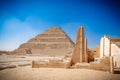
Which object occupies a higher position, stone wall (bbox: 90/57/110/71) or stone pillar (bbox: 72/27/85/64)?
stone pillar (bbox: 72/27/85/64)

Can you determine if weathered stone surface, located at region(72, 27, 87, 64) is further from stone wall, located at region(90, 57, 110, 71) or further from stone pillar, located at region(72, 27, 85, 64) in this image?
stone wall, located at region(90, 57, 110, 71)

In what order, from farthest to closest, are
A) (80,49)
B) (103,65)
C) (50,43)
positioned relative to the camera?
(50,43) < (80,49) < (103,65)

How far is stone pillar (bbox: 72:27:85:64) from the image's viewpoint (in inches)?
536

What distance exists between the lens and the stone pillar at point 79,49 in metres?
13.6

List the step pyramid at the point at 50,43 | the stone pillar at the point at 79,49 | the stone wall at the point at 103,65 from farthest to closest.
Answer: the step pyramid at the point at 50,43 < the stone pillar at the point at 79,49 < the stone wall at the point at 103,65

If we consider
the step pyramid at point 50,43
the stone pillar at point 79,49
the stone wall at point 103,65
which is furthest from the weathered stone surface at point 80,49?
the step pyramid at point 50,43

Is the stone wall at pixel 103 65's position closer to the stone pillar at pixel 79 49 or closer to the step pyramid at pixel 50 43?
the stone pillar at pixel 79 49

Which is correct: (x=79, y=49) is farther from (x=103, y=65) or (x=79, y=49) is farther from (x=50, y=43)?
(x=50, y=43)

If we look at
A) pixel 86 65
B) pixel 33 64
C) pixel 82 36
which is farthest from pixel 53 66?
pixel 82 36

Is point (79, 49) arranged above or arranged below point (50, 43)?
below

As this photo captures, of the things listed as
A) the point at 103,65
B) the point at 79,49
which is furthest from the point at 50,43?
the point at 103,65

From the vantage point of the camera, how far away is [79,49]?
13.8 meters

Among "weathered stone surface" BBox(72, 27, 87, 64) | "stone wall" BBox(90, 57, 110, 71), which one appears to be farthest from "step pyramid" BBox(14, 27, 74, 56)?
"stone wall" BBox(90, 57, 110, 71)

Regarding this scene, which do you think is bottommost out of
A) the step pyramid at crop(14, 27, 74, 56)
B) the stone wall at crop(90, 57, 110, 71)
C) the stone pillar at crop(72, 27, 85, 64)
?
the stone wall at crop(90, 57, 110, 71)
